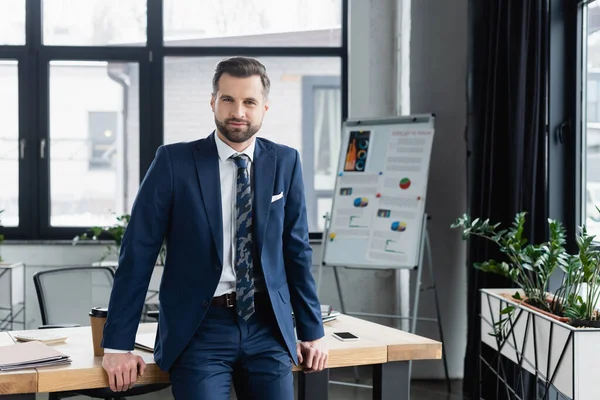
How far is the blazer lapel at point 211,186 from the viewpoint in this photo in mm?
1883

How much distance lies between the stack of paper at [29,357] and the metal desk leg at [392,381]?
85 cm

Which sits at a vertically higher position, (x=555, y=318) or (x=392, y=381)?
(x=555, y=318)

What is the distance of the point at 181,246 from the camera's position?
1899mm

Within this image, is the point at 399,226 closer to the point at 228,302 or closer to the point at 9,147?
the point at 228,302

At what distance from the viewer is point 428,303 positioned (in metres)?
4.64

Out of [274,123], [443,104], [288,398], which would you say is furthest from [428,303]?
[288,398]

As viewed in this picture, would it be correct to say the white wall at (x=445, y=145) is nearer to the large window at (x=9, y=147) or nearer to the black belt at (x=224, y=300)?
the large window at (x=9, y=147)

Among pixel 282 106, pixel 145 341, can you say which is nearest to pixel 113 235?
pixel 282 106

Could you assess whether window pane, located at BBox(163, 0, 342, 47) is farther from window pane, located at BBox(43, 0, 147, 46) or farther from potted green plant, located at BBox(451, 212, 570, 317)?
potted green plant, located at BBox(451, 212, 570, 317)

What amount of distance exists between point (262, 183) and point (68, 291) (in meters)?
1.71

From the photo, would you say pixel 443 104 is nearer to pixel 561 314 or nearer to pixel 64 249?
pixel 561 314

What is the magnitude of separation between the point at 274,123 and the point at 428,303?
1.61 m

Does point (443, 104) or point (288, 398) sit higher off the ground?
point (443, 104)

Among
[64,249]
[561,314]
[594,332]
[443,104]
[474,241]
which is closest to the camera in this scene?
[594,332]
